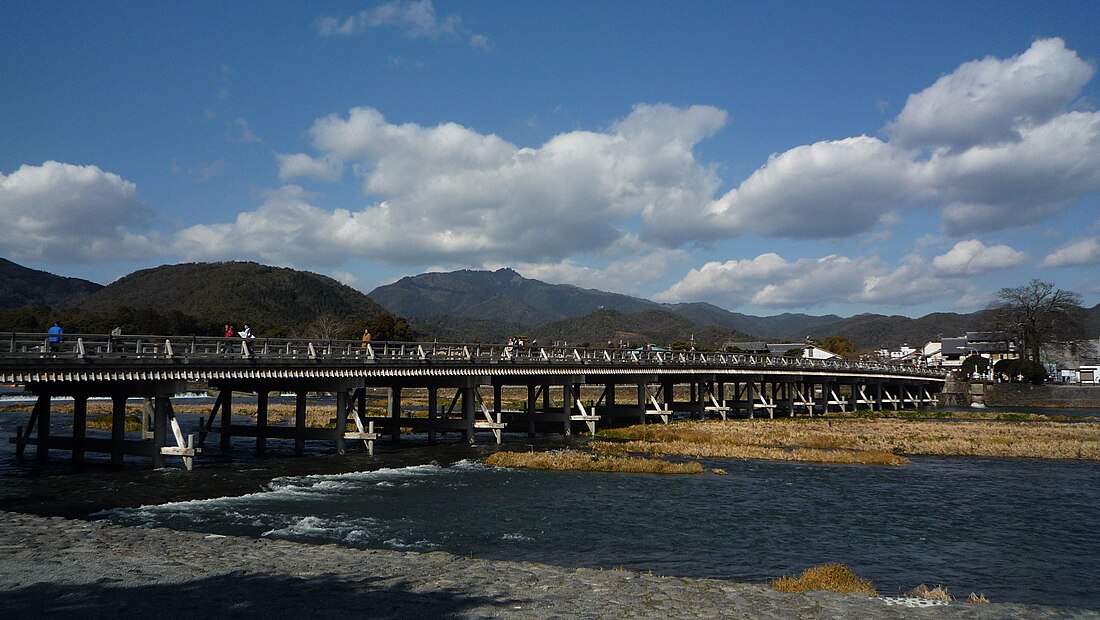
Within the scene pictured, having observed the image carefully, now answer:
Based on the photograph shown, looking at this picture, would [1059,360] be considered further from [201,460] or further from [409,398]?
[201,460]

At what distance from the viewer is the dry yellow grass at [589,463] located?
37.7 meters

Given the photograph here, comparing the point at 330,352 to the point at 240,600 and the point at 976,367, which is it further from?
the point at 976,367

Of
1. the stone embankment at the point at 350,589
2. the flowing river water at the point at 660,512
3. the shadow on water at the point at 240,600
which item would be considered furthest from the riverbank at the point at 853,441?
the shadow on water at the point at 240,600

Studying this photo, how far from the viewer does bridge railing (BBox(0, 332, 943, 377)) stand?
2997 cm

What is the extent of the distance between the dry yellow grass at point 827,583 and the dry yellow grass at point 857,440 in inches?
1086

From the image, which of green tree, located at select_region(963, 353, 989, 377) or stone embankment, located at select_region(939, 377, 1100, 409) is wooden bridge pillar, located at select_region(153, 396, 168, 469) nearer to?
stone embankment, located at select_region(939, 377, 1100, 409)

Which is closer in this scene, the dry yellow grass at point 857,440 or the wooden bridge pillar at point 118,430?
the wooden bridge pillar at point 118,430

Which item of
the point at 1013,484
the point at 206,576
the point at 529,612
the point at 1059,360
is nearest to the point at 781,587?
the point at 529,612

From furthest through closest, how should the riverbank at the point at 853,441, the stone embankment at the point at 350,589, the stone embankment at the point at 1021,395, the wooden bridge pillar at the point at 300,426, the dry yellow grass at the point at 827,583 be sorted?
1. the stone embankment at the point at 1021,395
2. the riverbank at the point at 853,441
3. the wooden bridge pillar at the point at 300,426
4. the dry yellow grass at the point at 827,583
5. the stone embankment at the point at 350,589

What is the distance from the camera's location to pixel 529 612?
522 inches

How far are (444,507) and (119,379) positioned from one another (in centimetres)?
1491

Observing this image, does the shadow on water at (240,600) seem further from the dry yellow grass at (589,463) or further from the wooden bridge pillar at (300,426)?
the wooden bridge pillar at (300,426)

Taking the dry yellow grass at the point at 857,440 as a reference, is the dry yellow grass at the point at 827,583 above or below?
above

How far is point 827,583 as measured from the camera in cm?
1656
